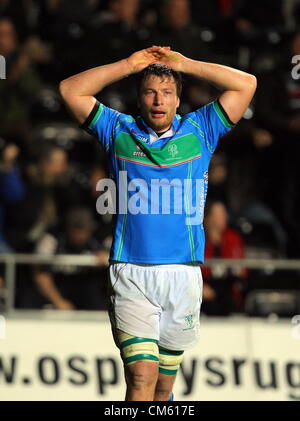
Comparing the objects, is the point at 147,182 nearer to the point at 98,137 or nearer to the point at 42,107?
the point at 98,137

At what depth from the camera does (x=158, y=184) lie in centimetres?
597

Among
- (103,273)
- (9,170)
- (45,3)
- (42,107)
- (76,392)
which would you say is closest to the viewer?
(76,392)

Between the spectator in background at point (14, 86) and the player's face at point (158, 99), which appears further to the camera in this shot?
the spectator in background at point (14, 86)

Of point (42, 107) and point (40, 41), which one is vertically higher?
point (40, 41)

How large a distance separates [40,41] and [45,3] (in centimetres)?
72

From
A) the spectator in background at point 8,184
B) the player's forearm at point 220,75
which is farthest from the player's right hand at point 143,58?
the spectator in background at point 8,184

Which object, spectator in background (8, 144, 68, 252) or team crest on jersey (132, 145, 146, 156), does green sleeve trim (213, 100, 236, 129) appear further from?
spectator in background (8, 144, 68, 252)

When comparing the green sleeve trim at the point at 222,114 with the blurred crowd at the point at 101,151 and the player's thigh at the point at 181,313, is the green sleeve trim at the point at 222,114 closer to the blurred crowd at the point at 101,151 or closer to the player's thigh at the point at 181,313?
the player's thigh at the point at 181,313

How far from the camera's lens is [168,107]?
598cm

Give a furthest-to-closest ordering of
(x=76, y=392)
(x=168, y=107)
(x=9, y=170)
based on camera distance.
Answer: (x=9, y=170) → (x=76, y=392) → (x=168, y=107)

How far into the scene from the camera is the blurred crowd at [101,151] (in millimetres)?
10008

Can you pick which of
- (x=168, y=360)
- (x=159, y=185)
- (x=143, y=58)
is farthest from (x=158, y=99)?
(x=168, y=360)

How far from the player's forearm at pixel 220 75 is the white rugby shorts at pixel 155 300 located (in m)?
1.16

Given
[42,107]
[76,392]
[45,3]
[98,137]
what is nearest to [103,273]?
[76,392]
